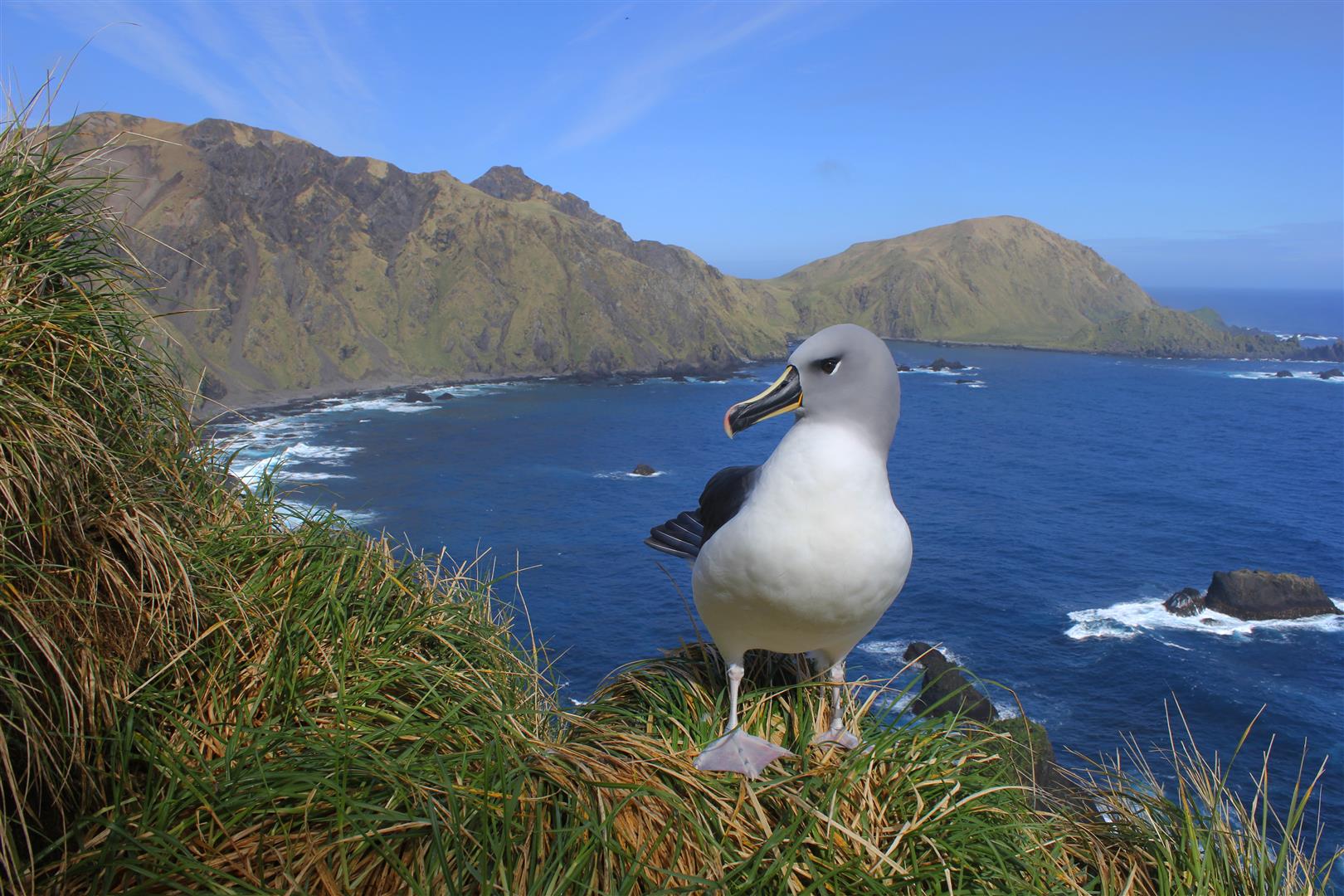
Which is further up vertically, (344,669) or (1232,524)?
(344,669)

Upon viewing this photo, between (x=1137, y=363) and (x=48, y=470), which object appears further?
(x=1137, y=363)

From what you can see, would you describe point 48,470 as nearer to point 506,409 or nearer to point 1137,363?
point 506,409

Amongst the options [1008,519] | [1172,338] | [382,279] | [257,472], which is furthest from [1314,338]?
[257,472]

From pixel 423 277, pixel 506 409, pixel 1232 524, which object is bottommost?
pixel 1232 524

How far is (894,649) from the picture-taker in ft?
110

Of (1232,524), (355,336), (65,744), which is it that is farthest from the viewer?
(355,336)

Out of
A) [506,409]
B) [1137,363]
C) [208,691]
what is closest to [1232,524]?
[208,691]

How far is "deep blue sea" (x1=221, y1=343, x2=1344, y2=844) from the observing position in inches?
1228

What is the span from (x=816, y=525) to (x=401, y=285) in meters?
153

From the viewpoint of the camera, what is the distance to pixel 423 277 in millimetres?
149250

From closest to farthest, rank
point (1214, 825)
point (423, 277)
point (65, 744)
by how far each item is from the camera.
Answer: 1. point (65, 744)
2. point (1214, 825)
3. point (423, 277)

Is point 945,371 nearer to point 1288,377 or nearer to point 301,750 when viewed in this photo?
point 1288,377

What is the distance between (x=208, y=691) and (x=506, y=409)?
95213 millimetres

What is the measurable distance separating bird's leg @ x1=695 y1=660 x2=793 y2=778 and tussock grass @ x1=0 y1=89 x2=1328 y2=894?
0.27 ft
